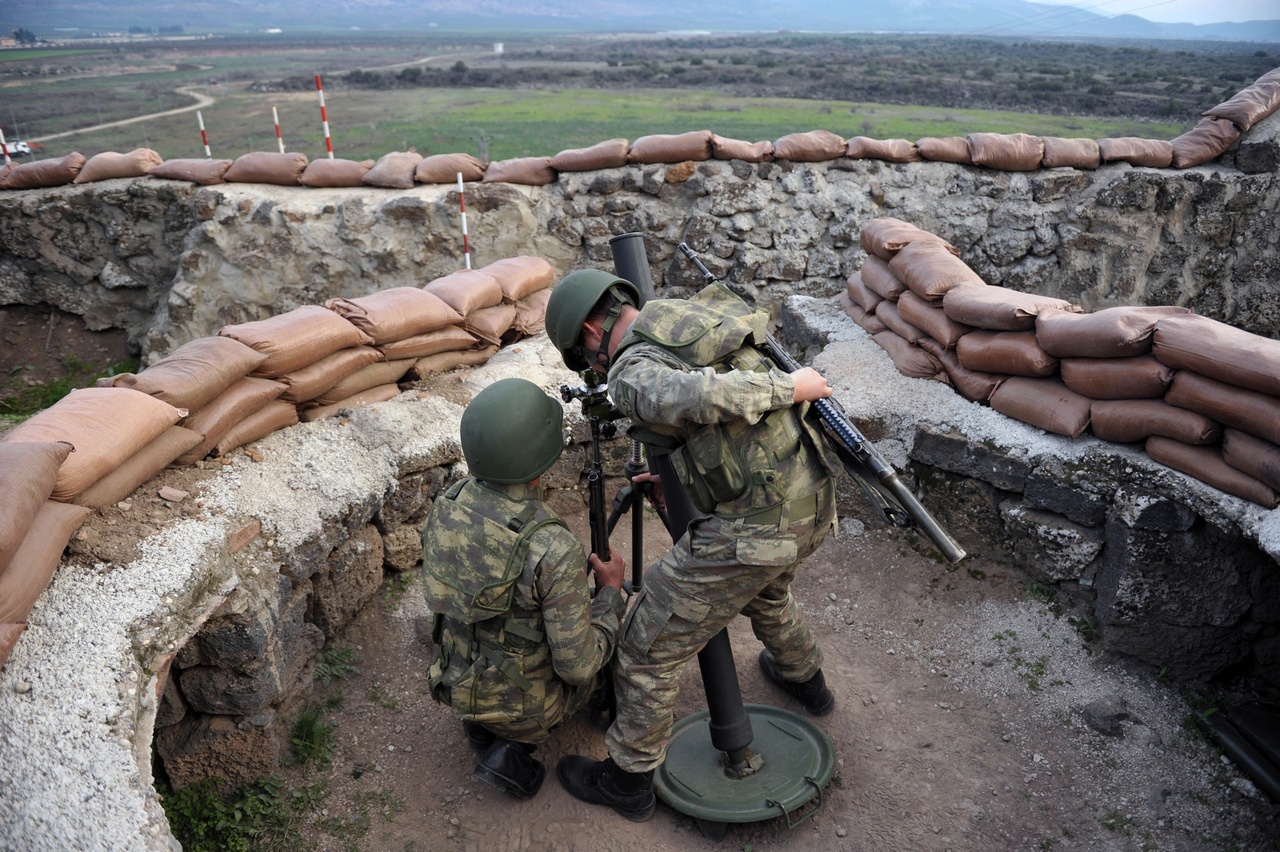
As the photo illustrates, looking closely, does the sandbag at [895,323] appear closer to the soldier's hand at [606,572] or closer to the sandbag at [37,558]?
the soldier's hand at [606,572]

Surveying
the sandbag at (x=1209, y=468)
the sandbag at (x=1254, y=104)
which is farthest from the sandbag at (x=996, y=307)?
the sandbag at (x=1254, y=104)

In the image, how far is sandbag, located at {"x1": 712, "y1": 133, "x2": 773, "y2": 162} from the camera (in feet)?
24.0

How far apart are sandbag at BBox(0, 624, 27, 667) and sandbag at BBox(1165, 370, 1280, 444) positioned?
4.20m

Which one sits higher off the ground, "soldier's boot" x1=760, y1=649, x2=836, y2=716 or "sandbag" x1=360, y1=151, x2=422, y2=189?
"sandbag" x1=360, y1=151, x2=422, y2=189

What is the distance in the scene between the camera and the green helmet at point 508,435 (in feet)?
9.18

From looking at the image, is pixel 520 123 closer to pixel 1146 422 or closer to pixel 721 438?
pixel 1146 422

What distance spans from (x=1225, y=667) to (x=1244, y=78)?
1534cm

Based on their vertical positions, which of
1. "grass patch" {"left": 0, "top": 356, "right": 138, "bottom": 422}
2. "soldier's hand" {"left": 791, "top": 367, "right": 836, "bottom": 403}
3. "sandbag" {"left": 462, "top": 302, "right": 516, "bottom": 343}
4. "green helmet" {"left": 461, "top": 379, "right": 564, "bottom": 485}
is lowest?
"grass patch" {"left": 0, "top": 356, "right": 138, "bottom": 422}

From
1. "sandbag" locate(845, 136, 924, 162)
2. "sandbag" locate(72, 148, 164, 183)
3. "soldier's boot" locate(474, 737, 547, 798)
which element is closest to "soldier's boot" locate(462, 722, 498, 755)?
"soldier's boot" locate(474, 737, 547, 798)

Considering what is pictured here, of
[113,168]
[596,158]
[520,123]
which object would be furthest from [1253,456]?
[520,123]

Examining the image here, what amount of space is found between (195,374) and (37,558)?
115 centimetres

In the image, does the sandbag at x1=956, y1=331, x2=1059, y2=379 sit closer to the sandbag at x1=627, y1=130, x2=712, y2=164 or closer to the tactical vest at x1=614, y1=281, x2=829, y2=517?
the tactical vest at x1=614, y1=281, x2=829, y2=517

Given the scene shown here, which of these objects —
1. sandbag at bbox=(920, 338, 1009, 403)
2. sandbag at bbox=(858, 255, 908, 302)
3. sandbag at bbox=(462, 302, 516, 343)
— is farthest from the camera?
sandbag at bbox=(858, 255, 908, 302)

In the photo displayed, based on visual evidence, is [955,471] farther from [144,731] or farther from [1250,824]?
[144,731]
